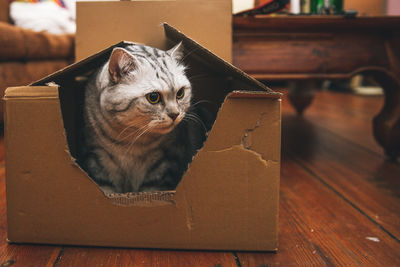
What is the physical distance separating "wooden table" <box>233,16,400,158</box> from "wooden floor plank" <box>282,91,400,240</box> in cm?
39

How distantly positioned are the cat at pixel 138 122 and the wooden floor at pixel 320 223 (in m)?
0.24

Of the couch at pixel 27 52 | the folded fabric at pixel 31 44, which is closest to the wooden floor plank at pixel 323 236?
the couch at pixel 27 52

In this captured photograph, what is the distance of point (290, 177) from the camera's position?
4.50 ft

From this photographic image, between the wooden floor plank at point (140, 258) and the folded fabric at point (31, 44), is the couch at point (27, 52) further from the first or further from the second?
the wooden floor plank at point (140, 258)

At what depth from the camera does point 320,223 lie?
0.97m

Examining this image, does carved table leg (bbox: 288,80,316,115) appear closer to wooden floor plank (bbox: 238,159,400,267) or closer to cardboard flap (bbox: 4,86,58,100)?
wooden floor plank (bbox: 238,159,400,267)

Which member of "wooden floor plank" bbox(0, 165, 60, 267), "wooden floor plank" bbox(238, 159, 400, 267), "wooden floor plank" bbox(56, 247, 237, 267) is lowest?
"wooden floor plank" bbox(238, 159, 400, 267)

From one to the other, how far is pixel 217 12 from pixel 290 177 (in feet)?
2.25

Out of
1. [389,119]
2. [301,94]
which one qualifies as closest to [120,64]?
[389,119]

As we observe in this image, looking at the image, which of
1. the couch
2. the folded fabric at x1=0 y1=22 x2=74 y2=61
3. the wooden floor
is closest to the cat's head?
the wooden floor

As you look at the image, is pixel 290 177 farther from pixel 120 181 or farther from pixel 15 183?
pixel 15 183

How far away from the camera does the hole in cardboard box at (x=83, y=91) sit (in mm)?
985

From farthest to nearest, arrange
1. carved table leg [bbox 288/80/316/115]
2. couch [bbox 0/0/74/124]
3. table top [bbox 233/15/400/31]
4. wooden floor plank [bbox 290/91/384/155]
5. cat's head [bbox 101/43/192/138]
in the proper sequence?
carved table leg [bbox 288/80/316/115]
wooden floor plank [bbox 290/91/384/155]
couch [bbox 0/0/74/124]
table top [bbox 233/15/400/31]
cat's head [bbox 101/43/192/138]

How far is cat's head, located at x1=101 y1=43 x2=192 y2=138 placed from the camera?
2.82 ft
